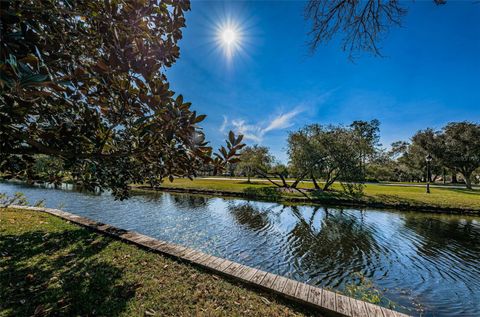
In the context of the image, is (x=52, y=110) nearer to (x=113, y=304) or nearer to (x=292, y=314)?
(x=113, y=304)

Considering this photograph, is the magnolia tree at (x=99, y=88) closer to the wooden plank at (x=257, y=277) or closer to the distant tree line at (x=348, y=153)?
the wooden plank at (x=257, y=277)

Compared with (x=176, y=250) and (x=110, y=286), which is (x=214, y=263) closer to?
(x=176, y=250)

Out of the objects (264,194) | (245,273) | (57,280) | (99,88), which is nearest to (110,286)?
(57,280)

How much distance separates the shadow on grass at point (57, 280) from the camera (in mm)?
2504

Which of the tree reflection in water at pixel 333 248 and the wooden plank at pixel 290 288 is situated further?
the tree reflection in water at pixel 333 248

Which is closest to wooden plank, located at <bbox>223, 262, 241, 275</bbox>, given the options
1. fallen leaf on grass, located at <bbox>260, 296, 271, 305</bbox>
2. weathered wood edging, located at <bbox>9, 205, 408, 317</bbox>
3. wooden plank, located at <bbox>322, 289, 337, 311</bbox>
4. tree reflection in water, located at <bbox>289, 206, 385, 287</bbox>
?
weathered wood edging, located at <bbox>9, 205, 408, 317</bbox>

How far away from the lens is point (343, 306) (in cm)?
273

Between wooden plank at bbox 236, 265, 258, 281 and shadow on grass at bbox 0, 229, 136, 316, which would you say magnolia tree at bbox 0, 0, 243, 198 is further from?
wooden plank at bbox 236, 265, 258, 281

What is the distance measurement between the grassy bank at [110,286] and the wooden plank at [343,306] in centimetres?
40

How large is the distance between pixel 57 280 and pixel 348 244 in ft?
25.9

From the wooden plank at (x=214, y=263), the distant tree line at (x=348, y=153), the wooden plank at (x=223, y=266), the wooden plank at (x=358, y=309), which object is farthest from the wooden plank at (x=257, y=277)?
the distant tree line at (x=348, y=153)

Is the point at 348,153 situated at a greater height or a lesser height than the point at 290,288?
greater

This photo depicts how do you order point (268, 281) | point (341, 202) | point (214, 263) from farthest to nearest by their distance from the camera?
1. point (341, 202)
2. point (214, 263)
3. point (268, 281)

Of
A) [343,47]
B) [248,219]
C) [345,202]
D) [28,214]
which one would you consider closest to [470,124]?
[345,202]
